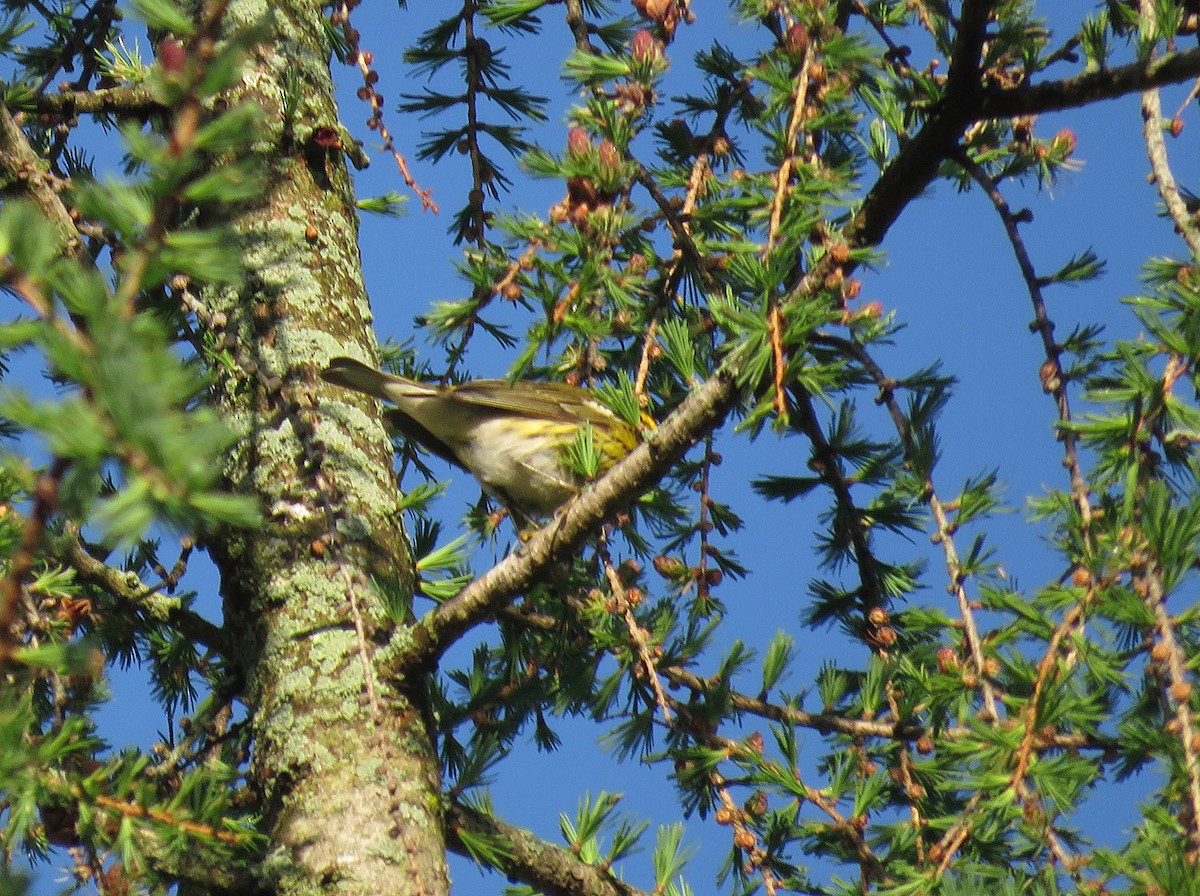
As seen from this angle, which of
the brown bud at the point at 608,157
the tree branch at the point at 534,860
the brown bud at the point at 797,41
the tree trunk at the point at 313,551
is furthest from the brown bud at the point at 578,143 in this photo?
the tree branch at the point at 534,860

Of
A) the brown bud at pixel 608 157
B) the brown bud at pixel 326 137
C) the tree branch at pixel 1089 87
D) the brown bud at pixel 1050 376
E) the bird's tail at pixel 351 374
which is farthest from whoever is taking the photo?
the brown bud at pixel 326 137

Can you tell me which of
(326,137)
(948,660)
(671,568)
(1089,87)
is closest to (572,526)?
(671,568)

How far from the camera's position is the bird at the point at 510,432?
342 centimetres

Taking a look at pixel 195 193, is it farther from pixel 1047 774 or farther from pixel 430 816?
pixel 430 816

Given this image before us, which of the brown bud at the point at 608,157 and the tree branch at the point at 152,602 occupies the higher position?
the brown bud at the point at 608,157

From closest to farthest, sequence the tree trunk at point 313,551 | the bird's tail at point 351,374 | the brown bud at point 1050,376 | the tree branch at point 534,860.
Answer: the brown bud at point 1050,376 < the tree trunk at point 313,551 < the tree branch at point 534,860 < the bird's tail at point 351,374

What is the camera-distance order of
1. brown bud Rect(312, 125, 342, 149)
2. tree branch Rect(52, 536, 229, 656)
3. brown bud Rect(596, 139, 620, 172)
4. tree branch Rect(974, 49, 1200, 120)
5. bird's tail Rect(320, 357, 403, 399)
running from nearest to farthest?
tree branch Rect(974, 49, 1200, 120), brown bud Rect(596, 139, 620, 172), tree branch Rect(52, 536, 229, 656), bird's tail Rect(320, 357, 403, 399), brown bud Rect(312, 125, 342, 149)

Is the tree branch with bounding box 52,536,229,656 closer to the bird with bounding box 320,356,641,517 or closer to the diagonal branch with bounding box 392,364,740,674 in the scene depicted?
the diagonal branch with bounding box 392,364,740,674

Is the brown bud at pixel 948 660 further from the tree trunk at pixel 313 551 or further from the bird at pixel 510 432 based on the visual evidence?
the bird at pixel 510 432

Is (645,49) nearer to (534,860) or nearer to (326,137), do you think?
(326,137)

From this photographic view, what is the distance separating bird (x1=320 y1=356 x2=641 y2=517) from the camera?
342 cm

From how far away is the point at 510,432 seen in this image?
11.9 feet

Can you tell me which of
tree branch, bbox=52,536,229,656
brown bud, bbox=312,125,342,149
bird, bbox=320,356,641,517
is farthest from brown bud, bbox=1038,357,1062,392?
brown bud, bbox=312,125,342,149

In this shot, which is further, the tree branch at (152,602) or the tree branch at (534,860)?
the tree branch at (152,602)
